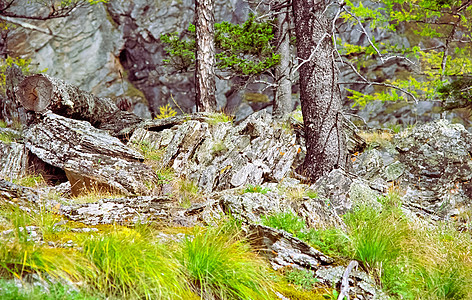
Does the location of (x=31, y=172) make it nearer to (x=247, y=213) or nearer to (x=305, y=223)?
(x=247, y=213)

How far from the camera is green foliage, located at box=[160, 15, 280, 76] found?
37.5ft

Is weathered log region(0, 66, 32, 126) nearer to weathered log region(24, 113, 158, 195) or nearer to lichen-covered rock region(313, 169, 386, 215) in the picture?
weathered log region(24, 113, 158, 195)

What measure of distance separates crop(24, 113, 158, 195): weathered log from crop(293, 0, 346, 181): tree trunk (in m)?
3.31

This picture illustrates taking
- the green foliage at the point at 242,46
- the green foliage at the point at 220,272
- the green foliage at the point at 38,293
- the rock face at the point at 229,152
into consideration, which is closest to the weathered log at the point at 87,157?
the rock face at the point at 229,152

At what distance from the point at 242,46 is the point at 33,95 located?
7.00 meters

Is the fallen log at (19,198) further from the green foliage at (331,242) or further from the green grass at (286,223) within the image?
the green foliage at (331,242)

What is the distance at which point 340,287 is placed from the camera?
11.2ft

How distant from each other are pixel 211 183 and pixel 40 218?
3131 mm

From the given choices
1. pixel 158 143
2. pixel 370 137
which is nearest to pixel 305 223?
pixel 158 143

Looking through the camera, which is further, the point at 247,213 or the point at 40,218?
the point at 247,213

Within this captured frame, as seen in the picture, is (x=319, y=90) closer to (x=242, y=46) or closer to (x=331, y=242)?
(x=331, y=242)

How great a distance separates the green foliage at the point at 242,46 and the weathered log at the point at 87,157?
6.12 metres

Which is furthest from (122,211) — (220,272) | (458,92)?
(458,92)

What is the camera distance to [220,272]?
3051 mm
